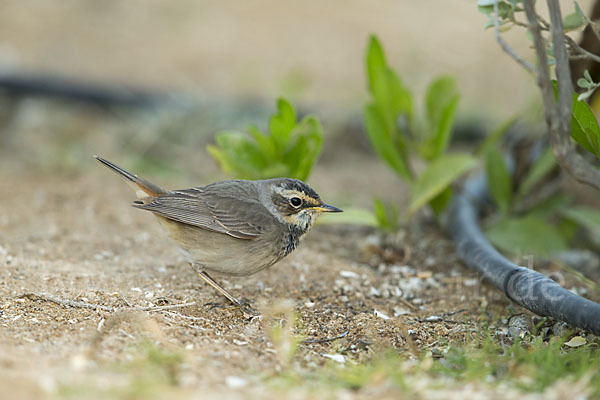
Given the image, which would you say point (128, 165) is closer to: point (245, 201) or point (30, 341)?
point (245, 201)

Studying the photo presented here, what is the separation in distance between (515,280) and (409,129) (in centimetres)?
236

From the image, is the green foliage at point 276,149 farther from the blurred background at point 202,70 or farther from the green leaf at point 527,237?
the blurred background at point 202,70

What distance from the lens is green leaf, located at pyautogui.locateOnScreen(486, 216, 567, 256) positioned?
18.4 ft

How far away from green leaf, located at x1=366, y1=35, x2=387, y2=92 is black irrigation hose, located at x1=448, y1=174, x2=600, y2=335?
1440 mm

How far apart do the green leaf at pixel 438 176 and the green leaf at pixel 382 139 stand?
24 centimetres

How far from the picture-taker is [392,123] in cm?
612

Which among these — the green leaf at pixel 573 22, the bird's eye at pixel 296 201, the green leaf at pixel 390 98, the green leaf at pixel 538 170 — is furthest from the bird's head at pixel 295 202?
the green leaf at pixel 538 170

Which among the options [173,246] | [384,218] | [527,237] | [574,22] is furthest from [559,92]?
[173,246]

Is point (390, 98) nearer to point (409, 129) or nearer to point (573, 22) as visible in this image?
point (409, 129)

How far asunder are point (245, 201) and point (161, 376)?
2.10 m

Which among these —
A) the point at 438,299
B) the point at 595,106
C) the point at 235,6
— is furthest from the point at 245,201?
the point at 235,6

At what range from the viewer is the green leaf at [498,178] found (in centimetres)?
617

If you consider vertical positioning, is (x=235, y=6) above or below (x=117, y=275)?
above

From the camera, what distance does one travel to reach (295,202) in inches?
200
